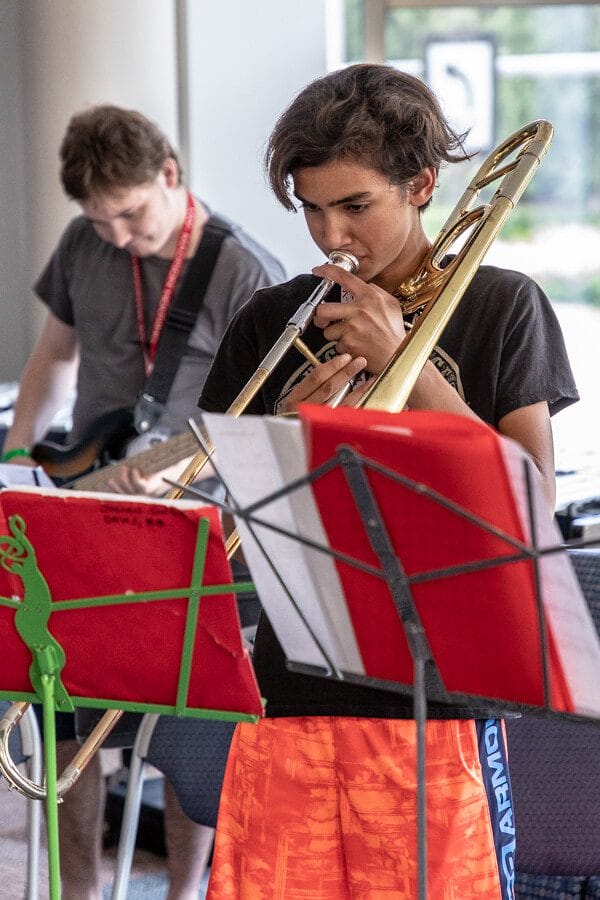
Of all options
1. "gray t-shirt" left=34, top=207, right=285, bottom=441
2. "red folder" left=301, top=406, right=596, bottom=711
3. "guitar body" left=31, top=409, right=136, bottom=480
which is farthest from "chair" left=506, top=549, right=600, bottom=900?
"guitar body" left=31, top=409, right=136, bottom=480

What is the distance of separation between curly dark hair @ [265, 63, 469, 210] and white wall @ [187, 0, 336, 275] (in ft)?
7.45

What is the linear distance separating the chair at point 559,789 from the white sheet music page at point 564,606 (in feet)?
2.77

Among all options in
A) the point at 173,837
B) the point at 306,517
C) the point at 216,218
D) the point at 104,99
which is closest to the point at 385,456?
the point at 306,517

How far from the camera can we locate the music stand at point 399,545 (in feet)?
3.12

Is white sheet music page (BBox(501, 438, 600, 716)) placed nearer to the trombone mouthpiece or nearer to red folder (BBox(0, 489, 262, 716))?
red folder (BBox(0, 489, 262, 716))

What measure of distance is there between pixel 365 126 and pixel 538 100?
2639 millimetres

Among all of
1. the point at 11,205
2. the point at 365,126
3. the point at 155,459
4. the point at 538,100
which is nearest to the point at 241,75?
the point at 538,100

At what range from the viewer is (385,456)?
3.18ft

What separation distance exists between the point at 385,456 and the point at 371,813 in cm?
48

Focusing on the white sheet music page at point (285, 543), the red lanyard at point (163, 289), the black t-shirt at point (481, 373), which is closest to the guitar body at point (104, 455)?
the red lanyard at point (163, 289)

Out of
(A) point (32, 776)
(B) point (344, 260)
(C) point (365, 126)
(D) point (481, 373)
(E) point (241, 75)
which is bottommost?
(A) point (32, 776)

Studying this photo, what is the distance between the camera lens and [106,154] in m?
2.35

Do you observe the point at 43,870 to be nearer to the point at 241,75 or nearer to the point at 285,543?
the point at 285,543

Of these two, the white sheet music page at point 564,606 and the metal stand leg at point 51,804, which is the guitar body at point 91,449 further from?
the white sheet music page at point 564,606
